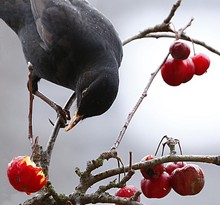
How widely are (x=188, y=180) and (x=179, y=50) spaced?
0.87 feet

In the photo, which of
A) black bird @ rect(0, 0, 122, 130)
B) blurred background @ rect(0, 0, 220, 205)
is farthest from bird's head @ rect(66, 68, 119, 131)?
blurred background @ rect(0, 0, 220, 205)

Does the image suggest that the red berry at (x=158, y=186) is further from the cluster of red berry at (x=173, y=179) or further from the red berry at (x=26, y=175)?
the red berry at (x=26, y=175)

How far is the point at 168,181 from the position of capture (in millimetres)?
818

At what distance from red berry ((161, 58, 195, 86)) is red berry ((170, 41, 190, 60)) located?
5 centimetres

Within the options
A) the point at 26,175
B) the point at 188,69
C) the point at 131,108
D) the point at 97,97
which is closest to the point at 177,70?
the point at 188,69

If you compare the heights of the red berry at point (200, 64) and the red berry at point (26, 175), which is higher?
the red berry at point (200, 64)

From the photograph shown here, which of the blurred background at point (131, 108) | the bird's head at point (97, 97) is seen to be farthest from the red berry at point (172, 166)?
the blurred background at point (131, 108)

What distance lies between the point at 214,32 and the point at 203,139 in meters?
0.35

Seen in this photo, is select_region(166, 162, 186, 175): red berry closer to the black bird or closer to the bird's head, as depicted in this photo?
the bird's head

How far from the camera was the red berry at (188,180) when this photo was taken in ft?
2.56

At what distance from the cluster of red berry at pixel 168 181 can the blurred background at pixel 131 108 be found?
67 cm

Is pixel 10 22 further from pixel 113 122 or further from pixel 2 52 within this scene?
pixel 113 122

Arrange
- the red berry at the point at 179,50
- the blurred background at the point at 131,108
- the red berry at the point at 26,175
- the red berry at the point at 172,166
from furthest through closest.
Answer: the blurred background at the point at 131,108
the red berry at the point at 179,50
the red berry at the point at 172,166
the red berry at the point at 26,175

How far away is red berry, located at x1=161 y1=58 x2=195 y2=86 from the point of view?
1.04 metres
